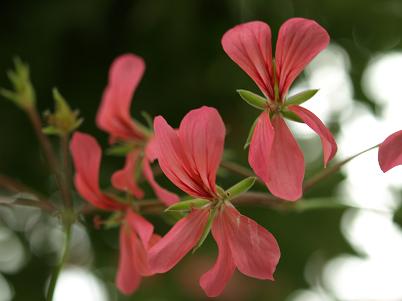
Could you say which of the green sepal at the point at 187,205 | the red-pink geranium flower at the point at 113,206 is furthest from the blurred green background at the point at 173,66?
the green sepal at the point at 187,205

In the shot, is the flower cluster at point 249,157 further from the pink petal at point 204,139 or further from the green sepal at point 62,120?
the green sepal at point 62,120

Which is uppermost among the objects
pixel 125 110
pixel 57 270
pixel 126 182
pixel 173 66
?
pixel 173 66

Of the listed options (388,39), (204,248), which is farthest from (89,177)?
(388,39)

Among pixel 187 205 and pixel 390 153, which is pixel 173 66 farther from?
pixel 390 153

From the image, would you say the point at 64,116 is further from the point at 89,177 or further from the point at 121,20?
the point at 121,20

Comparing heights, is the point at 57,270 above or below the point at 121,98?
below

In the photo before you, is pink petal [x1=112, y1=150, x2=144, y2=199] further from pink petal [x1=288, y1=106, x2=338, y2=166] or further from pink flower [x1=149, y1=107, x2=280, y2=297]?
pink petal [x1=288, y1=106, x2=338, y2=166]

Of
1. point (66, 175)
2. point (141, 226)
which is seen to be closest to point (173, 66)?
point (66, 175)
